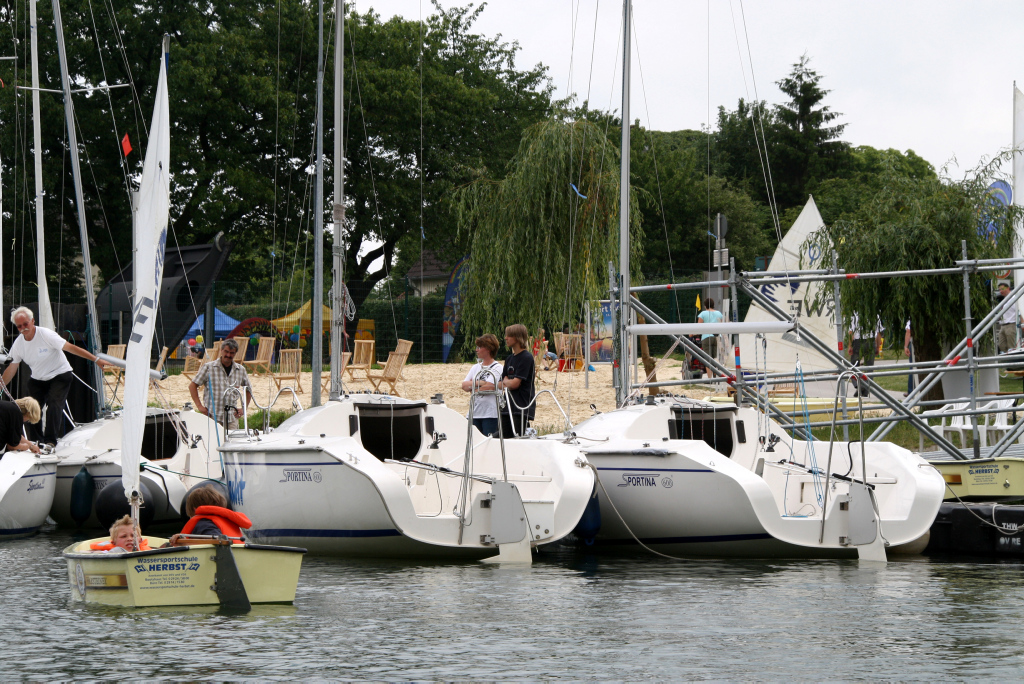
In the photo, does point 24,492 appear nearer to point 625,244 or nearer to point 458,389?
point 625,244

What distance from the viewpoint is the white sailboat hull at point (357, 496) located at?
427 inches

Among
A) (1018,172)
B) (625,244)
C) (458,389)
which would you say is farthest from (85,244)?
(1018,172)

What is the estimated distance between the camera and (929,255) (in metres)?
19.4

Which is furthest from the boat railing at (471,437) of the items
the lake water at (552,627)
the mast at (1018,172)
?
the mast at (1018,172)

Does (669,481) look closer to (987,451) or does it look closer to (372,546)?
(372,546)

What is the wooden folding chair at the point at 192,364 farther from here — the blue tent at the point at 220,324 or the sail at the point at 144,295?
the sail at the point at 144,295

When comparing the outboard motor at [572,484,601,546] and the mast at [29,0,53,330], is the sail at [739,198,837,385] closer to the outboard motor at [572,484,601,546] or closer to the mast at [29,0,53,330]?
the mast at [29,0,53,330]

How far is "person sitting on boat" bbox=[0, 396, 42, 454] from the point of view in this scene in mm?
13680

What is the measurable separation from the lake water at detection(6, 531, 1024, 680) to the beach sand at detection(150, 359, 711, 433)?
29.9 ft

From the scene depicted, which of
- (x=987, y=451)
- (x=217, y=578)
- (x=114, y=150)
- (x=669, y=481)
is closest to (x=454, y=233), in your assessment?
(x=114, y=150)

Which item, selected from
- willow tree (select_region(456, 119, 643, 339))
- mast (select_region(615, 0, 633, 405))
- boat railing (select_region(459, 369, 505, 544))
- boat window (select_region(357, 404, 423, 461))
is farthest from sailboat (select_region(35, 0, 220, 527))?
willow tree (select_region(456, 119, 643, 339))

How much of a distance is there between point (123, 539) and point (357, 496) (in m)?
2.27

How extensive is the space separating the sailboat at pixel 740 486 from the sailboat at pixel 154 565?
3.91 m

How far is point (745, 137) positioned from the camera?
63.0 meters
